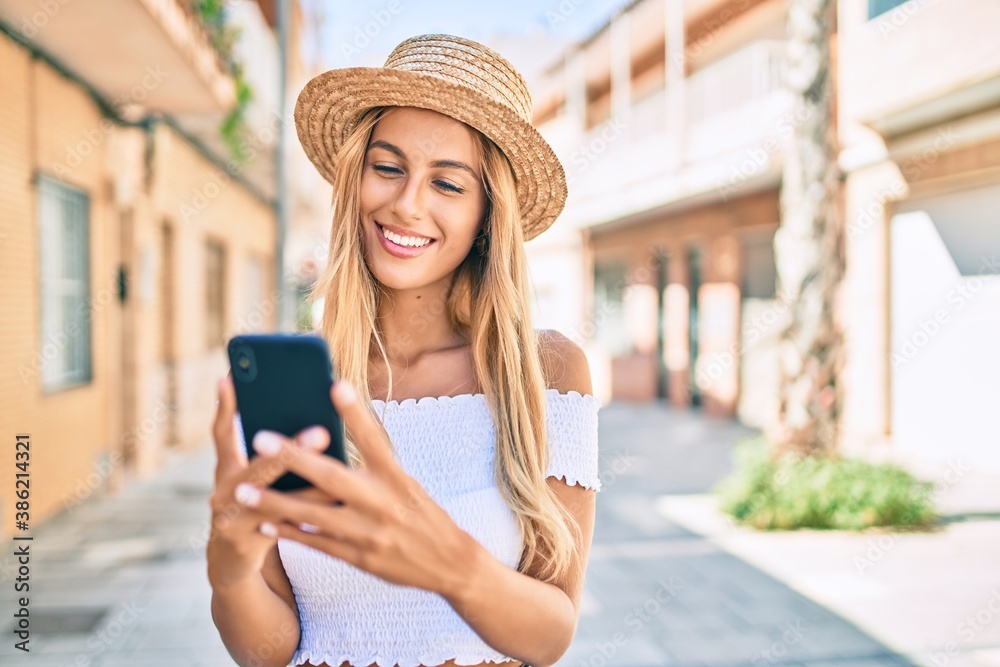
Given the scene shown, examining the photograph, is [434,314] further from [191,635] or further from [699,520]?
[699,520]

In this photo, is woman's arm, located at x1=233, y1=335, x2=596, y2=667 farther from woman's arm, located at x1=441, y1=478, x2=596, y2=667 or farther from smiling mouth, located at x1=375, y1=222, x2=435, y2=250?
smiling mouth, located at x1=375, y1=222, x2=435, y2=250

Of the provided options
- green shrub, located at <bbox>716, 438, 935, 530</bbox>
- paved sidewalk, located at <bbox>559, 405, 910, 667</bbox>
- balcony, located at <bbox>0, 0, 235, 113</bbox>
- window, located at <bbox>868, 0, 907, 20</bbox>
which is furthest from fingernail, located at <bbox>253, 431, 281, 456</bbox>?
window, located at <bbox>868, 0, 907, 20</bbox>

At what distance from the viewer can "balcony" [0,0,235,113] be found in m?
5.37

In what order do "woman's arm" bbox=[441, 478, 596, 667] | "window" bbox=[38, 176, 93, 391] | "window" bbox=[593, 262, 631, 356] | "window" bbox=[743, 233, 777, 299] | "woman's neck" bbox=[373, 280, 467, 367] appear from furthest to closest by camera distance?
"window" bbox=[593, 262, 631, 356] < "window" bbox=[743, 233, 777, 299] < "window" bbox=[38, 176, 93, 391] < "woman's neck" bbox=[373, 280, 467, 367] < "woman's arm" bbox=[441, 478, 596, 667]

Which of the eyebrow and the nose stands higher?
the eyebrow

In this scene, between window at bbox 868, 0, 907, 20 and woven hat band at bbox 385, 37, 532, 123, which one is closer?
woven hat band at bbox 385, 37, 532, 123

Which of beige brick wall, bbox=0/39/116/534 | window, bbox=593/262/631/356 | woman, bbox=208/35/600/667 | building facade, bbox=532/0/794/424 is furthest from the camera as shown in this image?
window, bbox=593/262/631/356

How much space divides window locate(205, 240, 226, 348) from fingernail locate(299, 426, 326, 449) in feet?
39.2

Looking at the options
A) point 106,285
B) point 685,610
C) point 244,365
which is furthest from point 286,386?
point 106,285

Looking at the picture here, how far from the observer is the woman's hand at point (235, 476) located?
35.4 inches

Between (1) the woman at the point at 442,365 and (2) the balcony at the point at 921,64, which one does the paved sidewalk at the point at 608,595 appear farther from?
(2) the balcony at the point at 921,64

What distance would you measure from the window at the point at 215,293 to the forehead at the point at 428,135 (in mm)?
11277

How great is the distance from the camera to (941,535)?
19.8 ft

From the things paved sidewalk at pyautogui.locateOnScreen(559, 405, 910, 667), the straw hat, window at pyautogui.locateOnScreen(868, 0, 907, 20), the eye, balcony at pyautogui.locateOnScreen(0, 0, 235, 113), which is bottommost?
paved sidewalk at pyautogui.locateOnScreen(559, 405, 910, 667)
